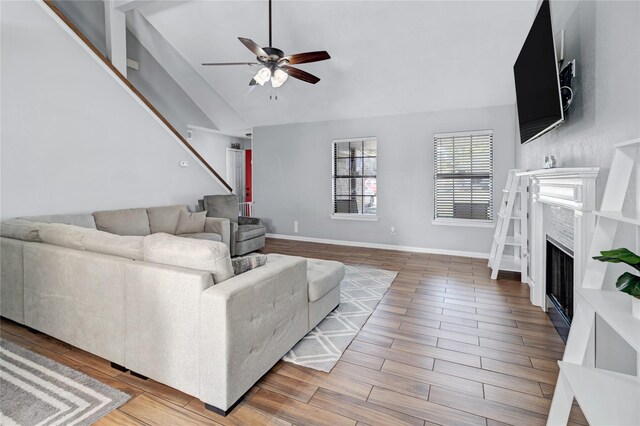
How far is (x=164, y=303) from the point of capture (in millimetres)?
1688

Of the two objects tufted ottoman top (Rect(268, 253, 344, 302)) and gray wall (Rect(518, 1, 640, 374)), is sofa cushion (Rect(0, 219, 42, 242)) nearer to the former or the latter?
tufted ottoman top (Rect(268, 253, 344, 302))

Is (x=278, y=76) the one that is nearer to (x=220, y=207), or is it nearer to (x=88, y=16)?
(x=220, y=207)

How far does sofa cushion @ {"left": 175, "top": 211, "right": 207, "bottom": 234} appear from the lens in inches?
181

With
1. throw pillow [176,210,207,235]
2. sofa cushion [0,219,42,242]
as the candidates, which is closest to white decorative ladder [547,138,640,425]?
sofa cushion [0,219,42,242]

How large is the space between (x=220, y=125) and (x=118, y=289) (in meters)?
6.05

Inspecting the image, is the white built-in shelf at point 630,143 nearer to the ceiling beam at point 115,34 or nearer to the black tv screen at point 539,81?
the black tv screen at point 539,81

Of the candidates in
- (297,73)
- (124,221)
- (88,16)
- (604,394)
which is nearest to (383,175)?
(297,73)

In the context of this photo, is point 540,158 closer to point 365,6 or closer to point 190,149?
point 365,6

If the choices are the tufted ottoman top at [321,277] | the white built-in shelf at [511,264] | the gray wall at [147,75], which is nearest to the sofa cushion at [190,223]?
the tufted ottoman top at [321,277]

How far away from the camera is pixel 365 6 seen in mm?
3799

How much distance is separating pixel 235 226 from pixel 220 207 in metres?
0.55

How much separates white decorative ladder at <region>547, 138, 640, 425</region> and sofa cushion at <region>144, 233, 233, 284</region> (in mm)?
1618

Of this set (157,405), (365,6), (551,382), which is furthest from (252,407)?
(365,6)

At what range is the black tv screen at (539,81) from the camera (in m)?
2.17
